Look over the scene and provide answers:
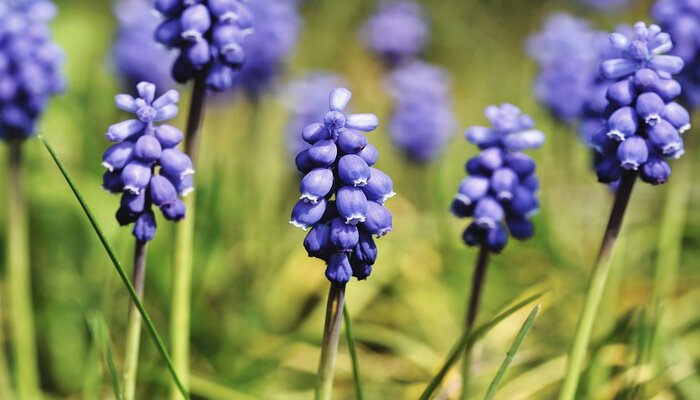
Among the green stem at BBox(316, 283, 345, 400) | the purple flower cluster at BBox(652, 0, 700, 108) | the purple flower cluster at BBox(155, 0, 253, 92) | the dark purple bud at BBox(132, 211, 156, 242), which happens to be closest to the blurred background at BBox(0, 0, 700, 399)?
the purple flower cluster at BBox(652, 0, 700, 108)

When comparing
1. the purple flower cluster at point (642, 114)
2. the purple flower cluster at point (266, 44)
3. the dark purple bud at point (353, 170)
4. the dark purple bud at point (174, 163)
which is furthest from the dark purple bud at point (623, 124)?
the purple flower cluster at point (266, 44)

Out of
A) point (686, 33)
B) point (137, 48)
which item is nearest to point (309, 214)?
point (686, 33)

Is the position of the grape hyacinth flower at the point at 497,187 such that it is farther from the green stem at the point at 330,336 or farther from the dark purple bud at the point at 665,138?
the green stem at the point at 330,336

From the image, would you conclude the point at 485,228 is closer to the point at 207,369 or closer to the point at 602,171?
the point at 602,171

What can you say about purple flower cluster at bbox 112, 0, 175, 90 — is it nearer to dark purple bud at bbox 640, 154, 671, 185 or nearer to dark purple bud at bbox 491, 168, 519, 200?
dark purple bud at bbox 491, 168, 519, 200

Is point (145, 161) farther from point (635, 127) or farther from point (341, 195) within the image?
point (635, 127)

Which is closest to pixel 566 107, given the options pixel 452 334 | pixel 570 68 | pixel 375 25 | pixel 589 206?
pixel 570 68
